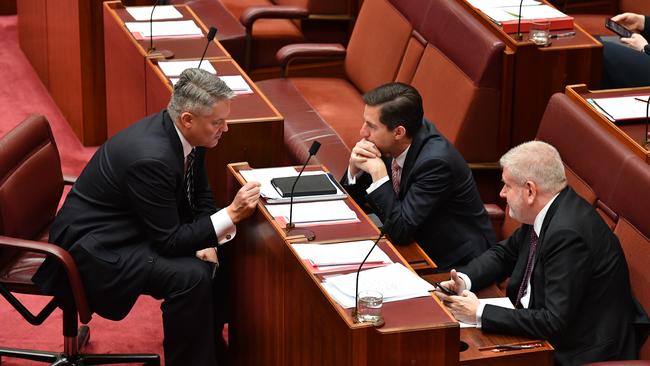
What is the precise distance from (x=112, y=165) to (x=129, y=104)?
1577mm

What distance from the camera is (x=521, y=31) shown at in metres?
5.09

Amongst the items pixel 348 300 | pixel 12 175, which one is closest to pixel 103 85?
pixel 12 175

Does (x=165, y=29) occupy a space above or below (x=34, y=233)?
above

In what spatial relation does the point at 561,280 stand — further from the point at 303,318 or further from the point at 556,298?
the point at 303,318

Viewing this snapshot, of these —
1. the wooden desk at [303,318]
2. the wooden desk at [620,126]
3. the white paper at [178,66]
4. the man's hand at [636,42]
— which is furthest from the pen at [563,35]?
the wooden desk at [303,318]

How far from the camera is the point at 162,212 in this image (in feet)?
12.8

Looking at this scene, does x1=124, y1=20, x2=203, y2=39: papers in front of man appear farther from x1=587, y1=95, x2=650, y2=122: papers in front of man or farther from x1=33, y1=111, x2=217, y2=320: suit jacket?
x1=587, y1=95, x2=650, y2=122: papers in front of man

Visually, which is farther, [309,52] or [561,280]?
[309,52]

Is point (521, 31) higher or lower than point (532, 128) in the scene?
higher

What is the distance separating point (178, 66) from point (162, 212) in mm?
1254

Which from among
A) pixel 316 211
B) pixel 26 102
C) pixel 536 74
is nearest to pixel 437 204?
pixel 316 211

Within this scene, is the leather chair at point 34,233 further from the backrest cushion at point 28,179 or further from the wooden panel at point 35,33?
the wooden panel at point 35,33

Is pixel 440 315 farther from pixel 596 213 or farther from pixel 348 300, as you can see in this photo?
pixel 596 213

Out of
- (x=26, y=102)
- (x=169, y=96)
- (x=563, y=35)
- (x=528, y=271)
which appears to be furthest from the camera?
(x=26, y=102)
